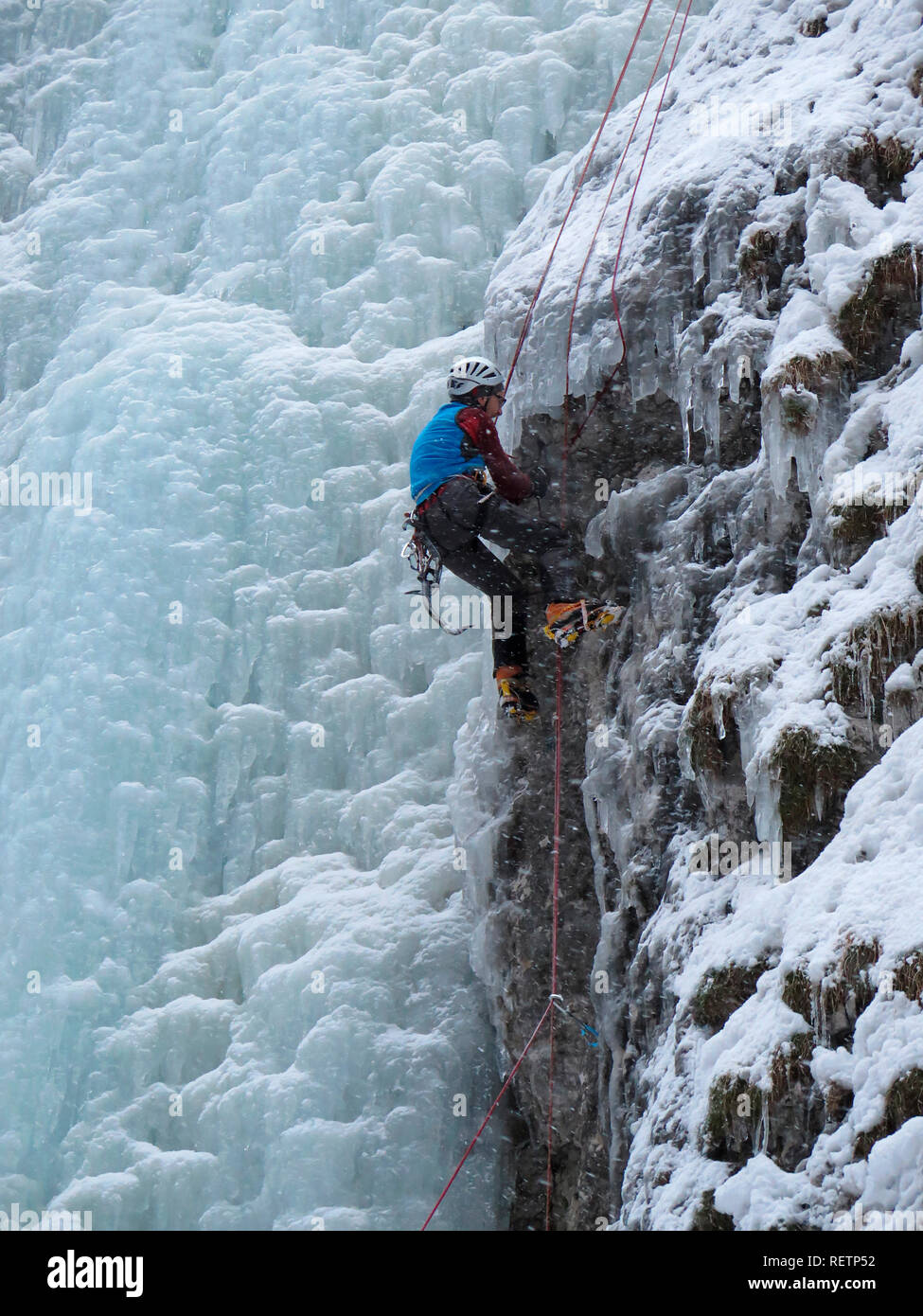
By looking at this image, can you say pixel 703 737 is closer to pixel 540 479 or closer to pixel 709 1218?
pixel 709 1218

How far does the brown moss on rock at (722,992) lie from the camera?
4.51 meters

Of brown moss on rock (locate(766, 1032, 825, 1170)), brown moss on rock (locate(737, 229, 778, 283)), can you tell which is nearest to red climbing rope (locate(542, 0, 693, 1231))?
brown moss on rock (locate(737, 229, 778, 283))

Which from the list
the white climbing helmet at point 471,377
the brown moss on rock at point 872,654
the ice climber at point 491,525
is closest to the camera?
the brown moss on rock at point 872,654

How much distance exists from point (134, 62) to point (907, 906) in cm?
1098

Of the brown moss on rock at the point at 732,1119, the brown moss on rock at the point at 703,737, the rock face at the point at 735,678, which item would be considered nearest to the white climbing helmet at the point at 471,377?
the rock face at the point at 735,678

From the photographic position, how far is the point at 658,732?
18.7 ft

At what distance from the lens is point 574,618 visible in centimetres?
622

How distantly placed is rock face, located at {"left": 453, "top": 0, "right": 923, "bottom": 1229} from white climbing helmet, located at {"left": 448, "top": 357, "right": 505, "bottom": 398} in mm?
346

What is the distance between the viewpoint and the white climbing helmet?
6531 mm

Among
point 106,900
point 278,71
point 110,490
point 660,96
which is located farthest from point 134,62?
point 106,900

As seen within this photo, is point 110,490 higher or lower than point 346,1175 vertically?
higher

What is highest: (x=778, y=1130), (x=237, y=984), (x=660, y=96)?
(x=660, y=96)

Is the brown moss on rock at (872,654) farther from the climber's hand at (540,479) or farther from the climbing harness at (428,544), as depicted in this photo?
the climber's hand at (540,479)
